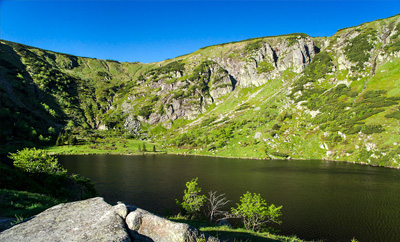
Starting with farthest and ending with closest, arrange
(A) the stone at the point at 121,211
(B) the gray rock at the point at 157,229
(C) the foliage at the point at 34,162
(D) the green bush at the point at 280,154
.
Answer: (D) the green bush at the point at 280,154
(C) the foliage at the point at 34,162
(A) the stone at the point at 121,211
(B) the gray rock at the point at 157,229

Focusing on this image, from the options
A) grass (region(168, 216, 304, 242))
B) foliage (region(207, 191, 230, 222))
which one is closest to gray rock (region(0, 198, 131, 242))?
grass (region(168, 216, 304, 242))

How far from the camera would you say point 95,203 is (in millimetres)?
9867

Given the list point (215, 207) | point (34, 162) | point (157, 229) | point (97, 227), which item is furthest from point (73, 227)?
point (34, 162)

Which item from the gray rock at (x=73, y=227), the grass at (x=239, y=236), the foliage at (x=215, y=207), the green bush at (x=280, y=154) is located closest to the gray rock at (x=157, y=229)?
the gray rock at (x=73, y=227)

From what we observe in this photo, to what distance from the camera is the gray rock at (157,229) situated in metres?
8.57

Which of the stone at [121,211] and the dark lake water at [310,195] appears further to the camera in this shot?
the dark lake water at [310,195]

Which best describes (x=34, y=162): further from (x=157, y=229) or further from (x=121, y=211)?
(x=157, y=229)

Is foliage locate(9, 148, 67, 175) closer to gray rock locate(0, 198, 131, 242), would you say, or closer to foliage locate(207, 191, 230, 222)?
foliage locate(207, 191, 230, 222)

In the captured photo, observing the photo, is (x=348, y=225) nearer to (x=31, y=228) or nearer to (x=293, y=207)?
(x=293, y=207)

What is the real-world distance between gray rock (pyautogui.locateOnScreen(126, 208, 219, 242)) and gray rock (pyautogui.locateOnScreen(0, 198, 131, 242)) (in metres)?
0.67

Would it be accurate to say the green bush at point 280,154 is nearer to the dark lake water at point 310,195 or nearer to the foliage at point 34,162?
the dark lake water at point 310,195

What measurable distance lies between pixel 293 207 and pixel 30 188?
68.1m

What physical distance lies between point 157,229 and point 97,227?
2563 millimetres

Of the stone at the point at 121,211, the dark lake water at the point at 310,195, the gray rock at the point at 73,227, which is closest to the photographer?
the gray rock at the point at 73,227
